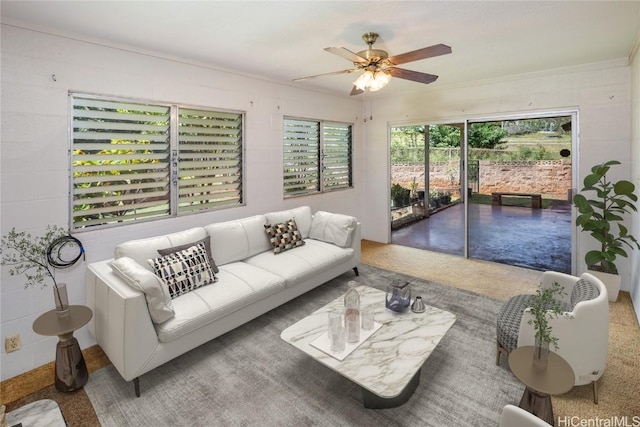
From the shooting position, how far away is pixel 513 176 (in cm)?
470

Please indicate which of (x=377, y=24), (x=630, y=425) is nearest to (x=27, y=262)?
(x=377, y=24)

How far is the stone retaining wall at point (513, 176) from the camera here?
434cm

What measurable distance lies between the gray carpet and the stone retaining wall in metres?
2.53

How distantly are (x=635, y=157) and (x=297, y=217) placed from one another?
12.4ft

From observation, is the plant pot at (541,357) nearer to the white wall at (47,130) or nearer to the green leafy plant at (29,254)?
the green leafy plant at (29,254)

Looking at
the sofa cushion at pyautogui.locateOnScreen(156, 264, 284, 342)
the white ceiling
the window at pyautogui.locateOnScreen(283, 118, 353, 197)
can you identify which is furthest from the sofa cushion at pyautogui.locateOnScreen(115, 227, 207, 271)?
the window at pyautogui.locateOnScreen(283, 118, 353, 197)

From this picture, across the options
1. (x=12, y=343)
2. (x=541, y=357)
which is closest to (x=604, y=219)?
(x=541, y=357)

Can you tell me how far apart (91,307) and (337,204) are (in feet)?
12.5

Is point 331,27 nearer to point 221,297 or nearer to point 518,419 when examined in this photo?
point 221,297

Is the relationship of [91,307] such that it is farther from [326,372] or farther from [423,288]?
[423,288]

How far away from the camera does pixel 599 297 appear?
6.96 feet

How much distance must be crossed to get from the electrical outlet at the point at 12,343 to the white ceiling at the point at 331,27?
2395mm

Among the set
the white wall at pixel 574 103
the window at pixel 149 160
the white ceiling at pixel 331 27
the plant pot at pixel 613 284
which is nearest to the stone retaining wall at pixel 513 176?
the white wall at pixel 574 103

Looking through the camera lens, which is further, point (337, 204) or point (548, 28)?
point (337, 204)
